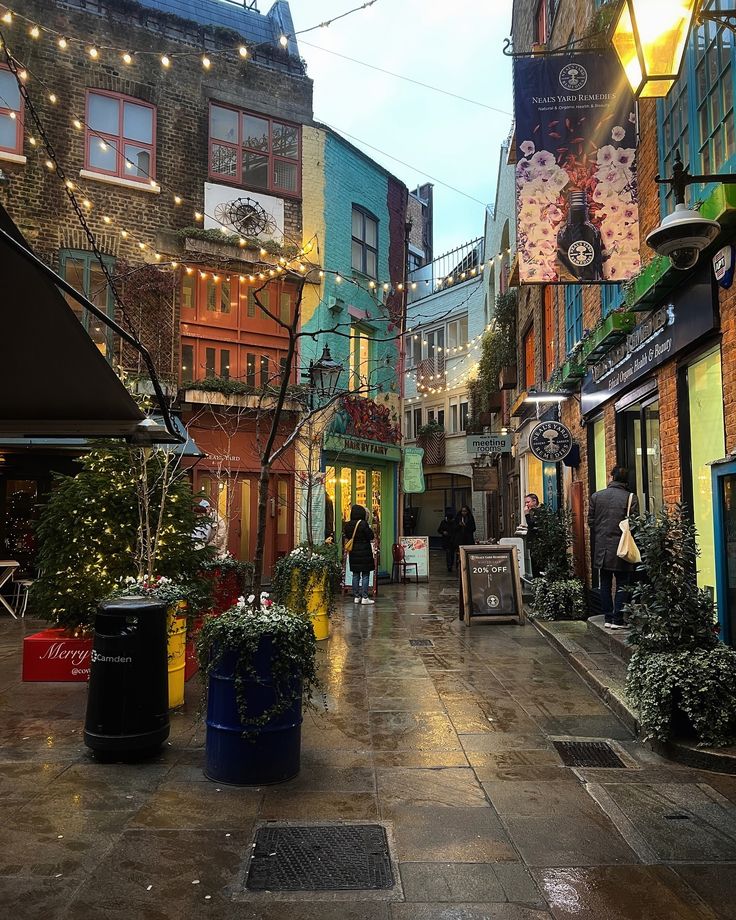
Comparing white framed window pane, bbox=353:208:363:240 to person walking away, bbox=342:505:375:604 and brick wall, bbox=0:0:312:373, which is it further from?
person walking away, bbox=342:505:375:604

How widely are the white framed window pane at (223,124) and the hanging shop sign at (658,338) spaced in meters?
10.8

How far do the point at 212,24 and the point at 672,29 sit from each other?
647 inches

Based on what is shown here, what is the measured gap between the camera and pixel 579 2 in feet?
35.4

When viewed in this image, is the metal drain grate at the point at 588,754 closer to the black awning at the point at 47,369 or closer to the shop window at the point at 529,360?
the black awning at the point at 47,369

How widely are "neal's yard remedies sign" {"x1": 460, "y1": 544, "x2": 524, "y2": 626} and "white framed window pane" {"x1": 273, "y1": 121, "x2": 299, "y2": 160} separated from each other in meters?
11.2

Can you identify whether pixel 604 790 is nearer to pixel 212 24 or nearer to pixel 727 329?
pixel 727 329

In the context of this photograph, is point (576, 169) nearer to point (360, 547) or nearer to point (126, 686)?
point (126, 686)

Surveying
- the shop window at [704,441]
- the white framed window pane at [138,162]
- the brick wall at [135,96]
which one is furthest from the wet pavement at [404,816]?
the white framed window pane at [138,162]

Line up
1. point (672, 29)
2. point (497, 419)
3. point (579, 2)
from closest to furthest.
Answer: point (672, 29) < point (579, 2) < point (497, 419)

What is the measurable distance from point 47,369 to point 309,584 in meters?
5.35

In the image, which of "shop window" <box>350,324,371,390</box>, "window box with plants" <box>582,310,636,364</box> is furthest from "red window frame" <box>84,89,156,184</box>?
"window box with plants" <box>582,310,636,364</box>

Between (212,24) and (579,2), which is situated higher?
(212,24)

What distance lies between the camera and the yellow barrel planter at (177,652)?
611 cm

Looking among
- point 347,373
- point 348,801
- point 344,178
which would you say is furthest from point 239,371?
point 348,801
